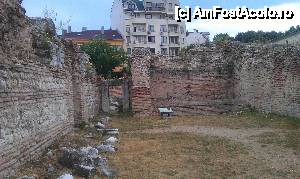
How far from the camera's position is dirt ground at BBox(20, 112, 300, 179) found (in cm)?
746

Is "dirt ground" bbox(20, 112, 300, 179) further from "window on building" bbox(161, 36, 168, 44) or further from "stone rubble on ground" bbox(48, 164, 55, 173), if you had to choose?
"window on building" bbox(161, 36, 168, 44)

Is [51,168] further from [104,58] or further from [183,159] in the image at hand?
[104,58]

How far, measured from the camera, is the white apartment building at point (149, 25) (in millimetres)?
56438

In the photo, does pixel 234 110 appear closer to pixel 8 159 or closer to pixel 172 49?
pixel 8 159

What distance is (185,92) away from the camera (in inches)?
830

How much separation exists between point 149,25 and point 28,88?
5182 centimetres

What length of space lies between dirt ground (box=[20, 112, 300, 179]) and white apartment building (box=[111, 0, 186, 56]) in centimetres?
4180

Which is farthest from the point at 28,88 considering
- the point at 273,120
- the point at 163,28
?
the point at 163,28

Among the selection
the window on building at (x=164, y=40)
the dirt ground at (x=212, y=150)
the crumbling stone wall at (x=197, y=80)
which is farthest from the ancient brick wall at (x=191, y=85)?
the window on building at (x=164, y=40)

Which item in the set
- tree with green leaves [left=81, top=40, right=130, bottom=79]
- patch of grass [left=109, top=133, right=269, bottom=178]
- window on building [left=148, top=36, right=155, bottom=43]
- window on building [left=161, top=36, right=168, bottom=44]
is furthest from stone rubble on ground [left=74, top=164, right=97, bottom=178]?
window on building [left=161, top=36, right=168, bottom=44]

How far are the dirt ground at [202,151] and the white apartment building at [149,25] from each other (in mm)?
41801

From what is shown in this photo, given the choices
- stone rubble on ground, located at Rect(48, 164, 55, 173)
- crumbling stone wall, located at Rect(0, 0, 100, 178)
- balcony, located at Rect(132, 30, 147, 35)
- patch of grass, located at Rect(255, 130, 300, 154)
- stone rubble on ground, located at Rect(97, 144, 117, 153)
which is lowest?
patch of grass, located at Rect(255, 130, 300, 154)

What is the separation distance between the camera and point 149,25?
193ft

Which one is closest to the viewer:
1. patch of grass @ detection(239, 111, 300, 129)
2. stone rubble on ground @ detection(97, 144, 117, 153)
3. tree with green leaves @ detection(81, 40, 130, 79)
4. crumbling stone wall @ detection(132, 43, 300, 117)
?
stone rubble on ground @ detection(97, 144, 117, 153)
